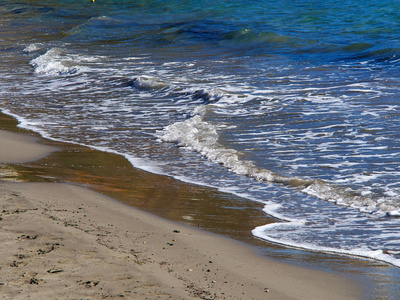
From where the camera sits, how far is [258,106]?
931 cm

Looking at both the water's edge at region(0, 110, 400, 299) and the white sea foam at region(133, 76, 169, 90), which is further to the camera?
the white sea foam at region(133, 76, 169, 90)

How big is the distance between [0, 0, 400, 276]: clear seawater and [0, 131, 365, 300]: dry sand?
66 cm

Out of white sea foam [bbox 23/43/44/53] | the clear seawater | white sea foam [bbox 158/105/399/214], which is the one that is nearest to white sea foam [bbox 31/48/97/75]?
the clear seawater

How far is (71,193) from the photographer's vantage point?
4.88 metres

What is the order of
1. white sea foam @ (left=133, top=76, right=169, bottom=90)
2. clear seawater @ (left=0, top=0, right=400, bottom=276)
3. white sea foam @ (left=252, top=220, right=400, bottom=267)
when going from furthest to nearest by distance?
1. white sea foam @ (left=133, top=76, right=169, bottom=90)
2. clear seawater @ (left=0, top=0, right=400, bottom=276)
3. white sea foam @ (left=252, top=220, right=400, bottom=267)

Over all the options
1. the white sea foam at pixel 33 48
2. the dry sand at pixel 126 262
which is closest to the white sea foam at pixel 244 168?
the dry sand at pixel 126 262

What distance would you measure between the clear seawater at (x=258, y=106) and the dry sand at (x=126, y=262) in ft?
2.17

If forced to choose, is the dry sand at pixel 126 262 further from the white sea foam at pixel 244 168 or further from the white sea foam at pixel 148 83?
the white sea foam at pixel 148 83

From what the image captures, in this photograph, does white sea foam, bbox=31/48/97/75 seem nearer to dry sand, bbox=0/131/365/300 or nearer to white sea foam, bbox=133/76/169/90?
white sea foam, bbox=133/76/169/90

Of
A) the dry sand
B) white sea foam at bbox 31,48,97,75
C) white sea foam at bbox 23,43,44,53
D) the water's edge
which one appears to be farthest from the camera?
white sea foam at bbox 23,43,44,53

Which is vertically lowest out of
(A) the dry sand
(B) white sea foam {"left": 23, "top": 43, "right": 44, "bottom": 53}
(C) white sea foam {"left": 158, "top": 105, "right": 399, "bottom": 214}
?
(C) white sea foam {"left": 158, "top": 105, "right": 399, "bottom": 214}

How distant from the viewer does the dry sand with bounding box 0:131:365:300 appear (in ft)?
9.59

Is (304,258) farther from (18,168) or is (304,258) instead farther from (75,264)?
(18,168)

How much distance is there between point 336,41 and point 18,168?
13.7m
